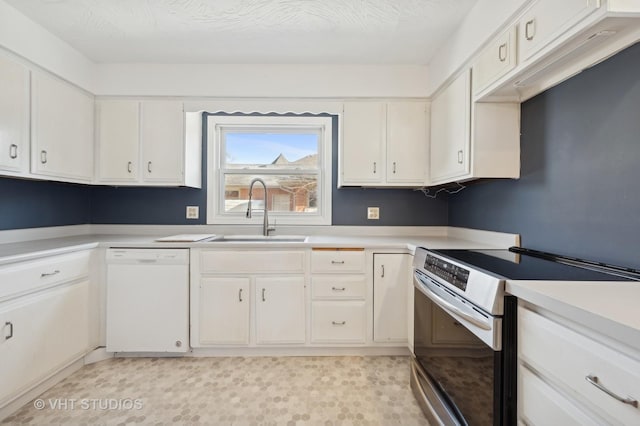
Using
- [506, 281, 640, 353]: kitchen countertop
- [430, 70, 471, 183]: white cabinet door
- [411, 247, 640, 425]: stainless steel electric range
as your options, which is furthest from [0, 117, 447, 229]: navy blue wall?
[506, 281, 640, 353]: kitchen countertop

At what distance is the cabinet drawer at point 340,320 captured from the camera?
6.98 ft

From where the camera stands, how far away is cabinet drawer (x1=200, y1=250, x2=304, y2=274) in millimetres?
2107

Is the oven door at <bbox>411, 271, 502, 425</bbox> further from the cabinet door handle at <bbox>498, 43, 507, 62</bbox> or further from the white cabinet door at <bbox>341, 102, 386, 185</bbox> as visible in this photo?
the cabinet door handle at <bbox>498, 43, 507, 62</bbox>

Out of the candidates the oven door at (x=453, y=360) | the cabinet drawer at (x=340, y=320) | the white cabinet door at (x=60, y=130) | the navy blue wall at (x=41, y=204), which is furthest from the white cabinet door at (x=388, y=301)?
the navy blue wall at (x=41, y=204)

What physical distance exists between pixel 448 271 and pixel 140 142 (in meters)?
2.46

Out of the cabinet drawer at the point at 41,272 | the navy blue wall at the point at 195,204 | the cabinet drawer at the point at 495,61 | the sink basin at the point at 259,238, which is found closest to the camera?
the cabinet drawer at the point at 495,61

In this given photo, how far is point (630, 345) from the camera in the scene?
61 centimetres

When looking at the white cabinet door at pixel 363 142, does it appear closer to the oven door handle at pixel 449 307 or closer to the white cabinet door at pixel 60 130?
the oven door handle at pixel 449 307

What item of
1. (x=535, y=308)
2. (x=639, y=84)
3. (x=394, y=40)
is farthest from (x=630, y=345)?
(x=394, y=40)

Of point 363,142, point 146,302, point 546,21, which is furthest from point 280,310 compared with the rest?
point 546,21

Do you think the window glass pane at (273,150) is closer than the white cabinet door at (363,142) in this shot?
No

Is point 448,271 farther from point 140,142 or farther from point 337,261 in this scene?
point 140,142

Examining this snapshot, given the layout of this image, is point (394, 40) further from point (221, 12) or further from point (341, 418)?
point (341, 418)

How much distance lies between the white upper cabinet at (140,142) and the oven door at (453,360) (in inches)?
82.2
